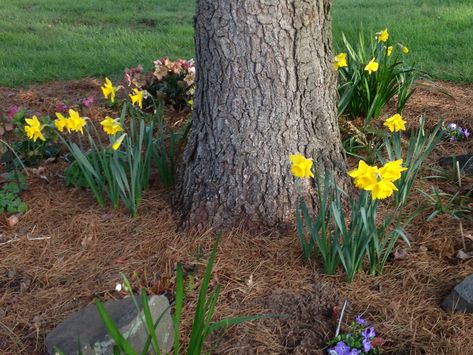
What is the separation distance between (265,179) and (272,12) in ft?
2.58

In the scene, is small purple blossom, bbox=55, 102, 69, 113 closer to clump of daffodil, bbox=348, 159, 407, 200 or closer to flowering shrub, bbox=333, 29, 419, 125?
flowering shrub, bbox=333, 29, 419, 125

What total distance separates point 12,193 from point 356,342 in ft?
6.81

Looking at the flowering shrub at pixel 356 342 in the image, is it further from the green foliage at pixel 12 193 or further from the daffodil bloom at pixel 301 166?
the green foliage at pixel 12 193

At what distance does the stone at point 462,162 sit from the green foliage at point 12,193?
2.40m

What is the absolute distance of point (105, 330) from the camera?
7.06ft

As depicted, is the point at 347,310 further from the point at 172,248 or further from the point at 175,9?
the point at 175,9

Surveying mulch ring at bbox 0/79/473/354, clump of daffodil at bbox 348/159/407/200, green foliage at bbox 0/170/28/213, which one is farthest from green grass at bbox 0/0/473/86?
clump of daffodil at bbox 348/159/407/200

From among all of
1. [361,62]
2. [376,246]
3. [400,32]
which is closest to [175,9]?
[400,32]

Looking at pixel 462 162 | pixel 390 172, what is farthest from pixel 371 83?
pixel 390 172

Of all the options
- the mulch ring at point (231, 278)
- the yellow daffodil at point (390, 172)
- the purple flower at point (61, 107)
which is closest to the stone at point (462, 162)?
the mulch ring at point (231, 278)

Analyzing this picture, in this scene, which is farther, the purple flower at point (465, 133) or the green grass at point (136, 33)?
the green grass at point (136, 33)

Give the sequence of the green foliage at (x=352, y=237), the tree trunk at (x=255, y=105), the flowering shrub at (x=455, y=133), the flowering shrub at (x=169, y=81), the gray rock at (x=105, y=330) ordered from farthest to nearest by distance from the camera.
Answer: the flowering shrub at (x=169, y=81), the flowering shrub at (x=455, y=133), the tree trunk at (x=255, y=105), the green foliage at (x=352, y=237), the gray rock at (x=105, y=330)

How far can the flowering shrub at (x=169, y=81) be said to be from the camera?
172 inches

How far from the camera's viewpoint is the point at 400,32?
643 cm
